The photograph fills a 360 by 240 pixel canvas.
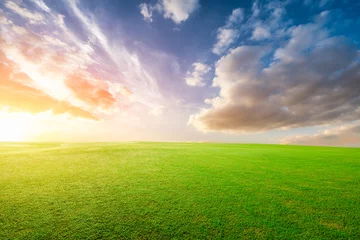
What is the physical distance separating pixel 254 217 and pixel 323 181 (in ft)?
18.9

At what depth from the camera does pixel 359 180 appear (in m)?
8.46

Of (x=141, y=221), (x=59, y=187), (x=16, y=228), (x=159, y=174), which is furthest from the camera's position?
(x=159, y=174)

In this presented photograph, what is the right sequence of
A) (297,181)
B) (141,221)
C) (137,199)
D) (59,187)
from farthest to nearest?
(297,181) → (59,187) → (137,199) → (141,221)

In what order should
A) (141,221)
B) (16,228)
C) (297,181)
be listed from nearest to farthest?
(16,228) < (141,221) < (297,181)

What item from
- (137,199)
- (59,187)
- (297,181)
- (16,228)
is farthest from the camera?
(297,181)

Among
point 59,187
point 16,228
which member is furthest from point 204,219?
point 59,187

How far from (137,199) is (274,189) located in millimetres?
5417

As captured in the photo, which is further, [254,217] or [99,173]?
[99,173]

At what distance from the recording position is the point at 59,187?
675 centimetres

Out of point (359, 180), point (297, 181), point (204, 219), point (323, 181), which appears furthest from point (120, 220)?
point (359, 180)

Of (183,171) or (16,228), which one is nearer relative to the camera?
(16,228)

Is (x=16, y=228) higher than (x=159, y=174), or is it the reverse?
(x=159, y=174)

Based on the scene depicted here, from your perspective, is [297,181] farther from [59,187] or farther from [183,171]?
[59,187]

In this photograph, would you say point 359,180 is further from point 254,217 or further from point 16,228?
point 16,228
